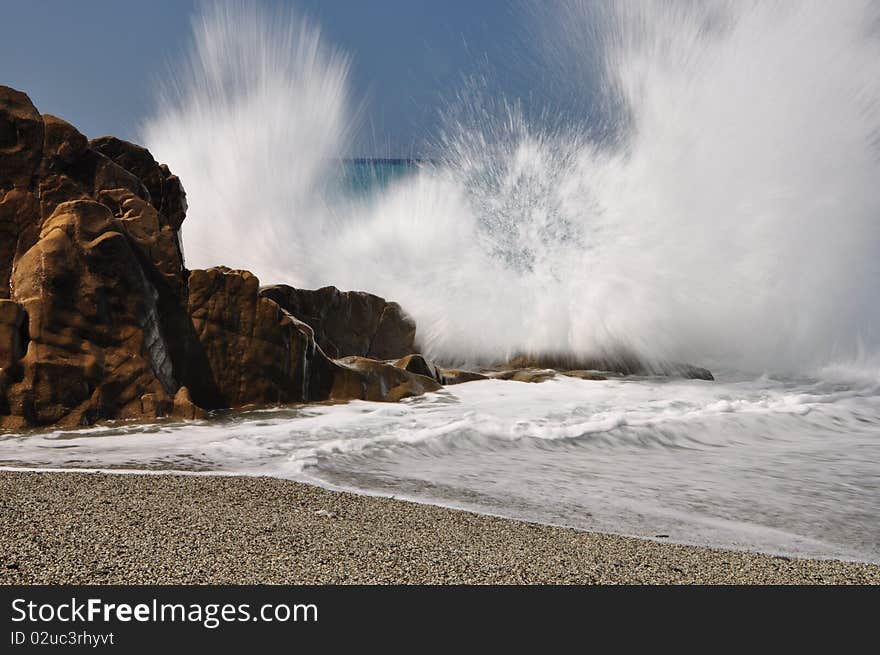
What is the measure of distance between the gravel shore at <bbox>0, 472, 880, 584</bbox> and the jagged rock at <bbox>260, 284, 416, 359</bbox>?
7940mm

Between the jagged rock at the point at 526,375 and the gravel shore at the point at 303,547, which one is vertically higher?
the jagged rock at the point at 526,375

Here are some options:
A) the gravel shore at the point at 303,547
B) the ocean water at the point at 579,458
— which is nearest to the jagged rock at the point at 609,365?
the ocean water at the point at 579,458

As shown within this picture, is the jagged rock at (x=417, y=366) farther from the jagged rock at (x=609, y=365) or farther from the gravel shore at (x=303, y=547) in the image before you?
the gravel shore at (x=303, y=547)

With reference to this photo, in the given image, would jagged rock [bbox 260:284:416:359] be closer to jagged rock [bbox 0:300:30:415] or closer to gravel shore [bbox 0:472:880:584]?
jagged rock [bbox 0:300:30:415]

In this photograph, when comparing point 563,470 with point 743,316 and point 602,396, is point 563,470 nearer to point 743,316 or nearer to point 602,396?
point 602,396

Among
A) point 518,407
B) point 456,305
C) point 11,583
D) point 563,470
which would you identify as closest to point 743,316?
point 456,305

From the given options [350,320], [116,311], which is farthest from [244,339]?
[350,320]

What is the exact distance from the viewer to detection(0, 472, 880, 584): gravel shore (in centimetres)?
245

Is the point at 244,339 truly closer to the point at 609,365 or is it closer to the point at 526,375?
the point at 526,375

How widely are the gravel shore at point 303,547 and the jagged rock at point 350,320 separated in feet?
26.1

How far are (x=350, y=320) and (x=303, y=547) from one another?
10511 millimetres

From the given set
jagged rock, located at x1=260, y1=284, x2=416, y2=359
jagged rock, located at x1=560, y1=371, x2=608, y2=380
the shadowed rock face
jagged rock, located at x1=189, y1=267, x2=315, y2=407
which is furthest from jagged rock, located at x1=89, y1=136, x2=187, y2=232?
jagged rock, located at x1=560, y1=371, x2=608, y2=380

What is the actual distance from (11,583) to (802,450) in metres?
6.68

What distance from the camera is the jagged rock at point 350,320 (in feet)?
39.1
